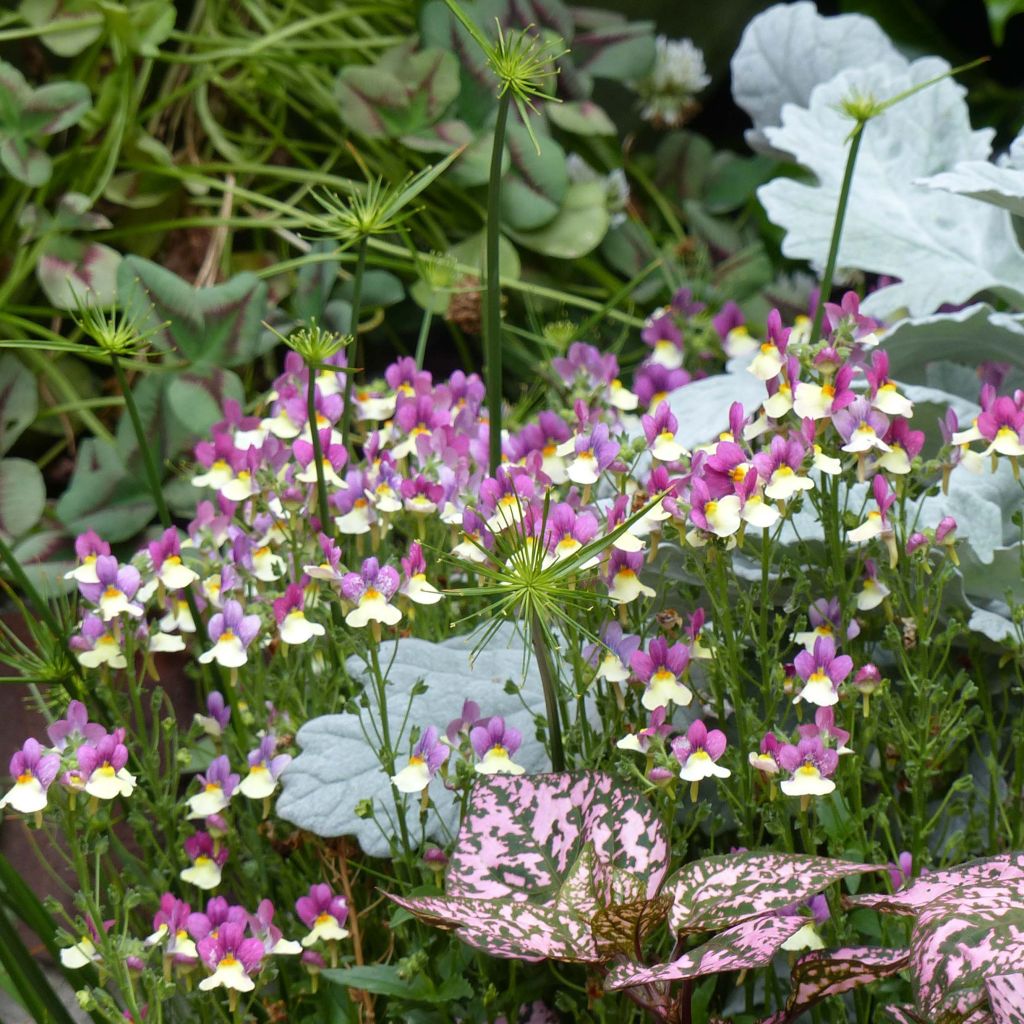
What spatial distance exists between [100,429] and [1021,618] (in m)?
1.18

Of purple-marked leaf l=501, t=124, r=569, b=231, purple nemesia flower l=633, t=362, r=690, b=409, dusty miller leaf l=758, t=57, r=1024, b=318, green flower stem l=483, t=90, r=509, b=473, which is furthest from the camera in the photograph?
purple-marked leaf l=501, t=124, r=569, b=231

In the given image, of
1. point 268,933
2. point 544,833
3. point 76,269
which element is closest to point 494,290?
point 544,833

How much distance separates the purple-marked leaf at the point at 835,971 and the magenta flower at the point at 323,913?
1.07ft

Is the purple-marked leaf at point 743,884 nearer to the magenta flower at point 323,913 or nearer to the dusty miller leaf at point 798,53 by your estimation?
the magenta flower at point 323,913

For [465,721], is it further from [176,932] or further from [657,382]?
[657,382]

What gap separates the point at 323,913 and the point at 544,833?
20 cm

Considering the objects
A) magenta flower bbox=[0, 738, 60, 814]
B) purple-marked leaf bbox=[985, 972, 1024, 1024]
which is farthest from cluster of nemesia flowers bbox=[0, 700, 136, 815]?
purple-marked leaf bbox=[985, 972, 1024, 1024]

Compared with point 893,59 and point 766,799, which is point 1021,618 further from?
point 893,59

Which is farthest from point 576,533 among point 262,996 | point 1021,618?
point 262,996

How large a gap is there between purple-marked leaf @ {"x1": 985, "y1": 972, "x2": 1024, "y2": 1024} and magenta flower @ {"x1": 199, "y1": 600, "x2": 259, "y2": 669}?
543mm

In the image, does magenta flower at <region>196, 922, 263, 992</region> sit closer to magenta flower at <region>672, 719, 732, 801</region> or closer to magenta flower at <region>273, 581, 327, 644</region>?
magenta flower at <region>273, 581, 327, 644</region>

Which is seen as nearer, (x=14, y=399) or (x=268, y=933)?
(x=268, y=933)

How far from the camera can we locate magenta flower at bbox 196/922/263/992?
83 cm

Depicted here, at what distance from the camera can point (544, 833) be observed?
2.74 ft
